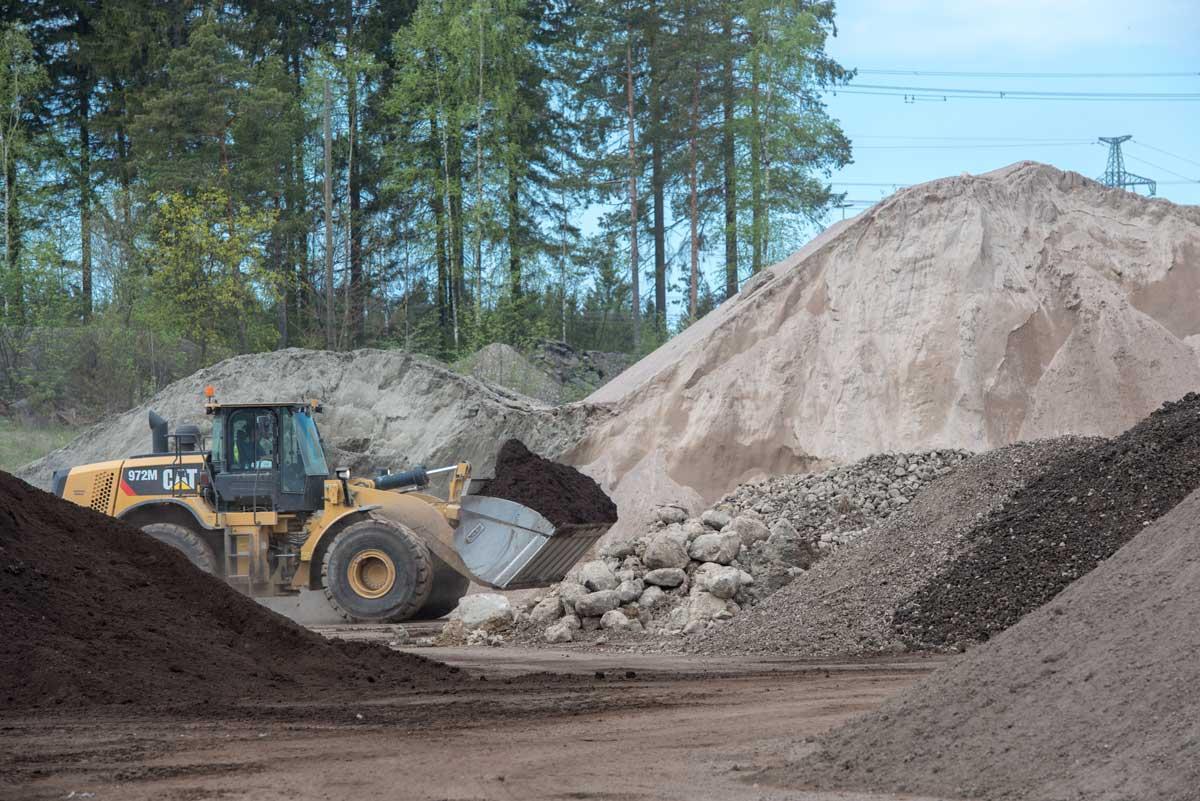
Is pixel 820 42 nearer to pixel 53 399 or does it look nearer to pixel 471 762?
pixel 53 399

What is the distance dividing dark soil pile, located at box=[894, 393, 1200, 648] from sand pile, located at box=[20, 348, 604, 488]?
376 inches

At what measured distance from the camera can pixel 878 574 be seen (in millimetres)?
12781

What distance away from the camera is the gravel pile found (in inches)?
469

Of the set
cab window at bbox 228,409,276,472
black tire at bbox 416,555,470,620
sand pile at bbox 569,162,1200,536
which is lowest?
black tire at bbox 416,555,470,620

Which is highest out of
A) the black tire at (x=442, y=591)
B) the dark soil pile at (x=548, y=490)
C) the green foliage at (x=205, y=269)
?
the green foliage at (x=205, y=269)

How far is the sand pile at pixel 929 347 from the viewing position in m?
19.5

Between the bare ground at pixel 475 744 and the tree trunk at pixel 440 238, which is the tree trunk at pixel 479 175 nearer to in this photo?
the tree trunk at pixel 440 238

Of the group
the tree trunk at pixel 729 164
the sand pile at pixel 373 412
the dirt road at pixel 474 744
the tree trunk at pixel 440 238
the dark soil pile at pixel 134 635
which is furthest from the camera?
the tree trunk at pixel 440 238

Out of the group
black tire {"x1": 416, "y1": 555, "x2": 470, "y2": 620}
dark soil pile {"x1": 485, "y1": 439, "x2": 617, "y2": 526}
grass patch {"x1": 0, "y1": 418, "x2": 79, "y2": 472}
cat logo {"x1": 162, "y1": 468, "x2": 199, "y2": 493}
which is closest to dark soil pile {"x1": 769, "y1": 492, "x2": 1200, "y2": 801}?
dark soil pile {"x1": 485, "y1": 439, "x2": 617, "y2": 526}

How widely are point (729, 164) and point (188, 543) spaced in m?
25.1

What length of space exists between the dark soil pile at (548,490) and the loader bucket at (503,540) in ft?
0.94

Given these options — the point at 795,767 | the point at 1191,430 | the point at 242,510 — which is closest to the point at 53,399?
the point at 242,510

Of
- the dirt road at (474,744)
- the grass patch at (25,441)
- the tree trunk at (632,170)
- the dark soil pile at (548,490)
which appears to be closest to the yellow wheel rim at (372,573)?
the dark soil pile at (548,490)

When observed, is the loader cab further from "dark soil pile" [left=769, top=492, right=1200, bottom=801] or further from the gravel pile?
"dark soil pile" [left=769, top=492, right=1200, bottom=801]
